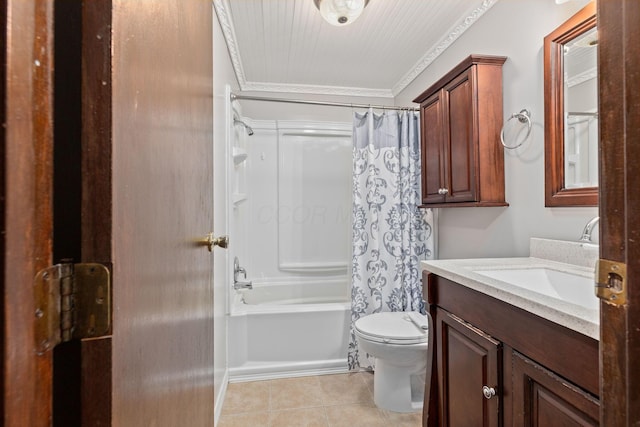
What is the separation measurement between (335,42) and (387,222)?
1323mm

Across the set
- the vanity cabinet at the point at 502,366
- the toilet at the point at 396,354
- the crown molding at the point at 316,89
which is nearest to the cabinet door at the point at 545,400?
the vanity cabinet at the point at 502,366

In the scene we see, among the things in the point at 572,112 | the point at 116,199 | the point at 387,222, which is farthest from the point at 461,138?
the point at 116,199

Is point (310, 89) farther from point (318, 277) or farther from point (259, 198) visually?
point (318, 277)

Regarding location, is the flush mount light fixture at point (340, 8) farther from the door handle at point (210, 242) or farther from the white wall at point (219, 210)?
the door handle at point (210, 242)

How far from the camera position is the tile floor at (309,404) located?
1.71 metres

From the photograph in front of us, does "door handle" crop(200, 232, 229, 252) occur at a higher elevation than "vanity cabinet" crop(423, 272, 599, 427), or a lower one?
higher

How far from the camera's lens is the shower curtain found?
7.27 ft

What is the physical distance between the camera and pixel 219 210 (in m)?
1.91

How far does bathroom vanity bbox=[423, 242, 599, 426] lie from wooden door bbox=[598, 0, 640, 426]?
225 millimetres

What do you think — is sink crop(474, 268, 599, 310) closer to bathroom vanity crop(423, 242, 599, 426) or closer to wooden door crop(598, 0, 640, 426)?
bathroom vanity crop(423, 242, 599, 426)

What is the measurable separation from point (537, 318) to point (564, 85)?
1.11m

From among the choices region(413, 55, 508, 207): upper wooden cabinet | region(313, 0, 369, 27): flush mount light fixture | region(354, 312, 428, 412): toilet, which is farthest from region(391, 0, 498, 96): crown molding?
region(354, 312, 428, 412): toilet

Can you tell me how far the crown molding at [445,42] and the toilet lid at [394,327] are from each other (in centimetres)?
182

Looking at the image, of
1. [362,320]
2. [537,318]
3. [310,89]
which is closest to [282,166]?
[310,89]
